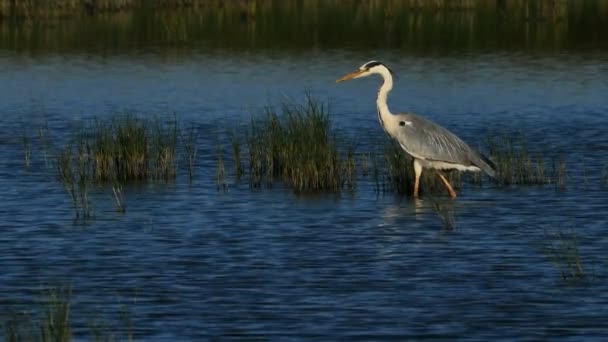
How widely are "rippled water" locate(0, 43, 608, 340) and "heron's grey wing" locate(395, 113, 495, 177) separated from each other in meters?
0.44

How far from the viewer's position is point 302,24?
39188 millimetres

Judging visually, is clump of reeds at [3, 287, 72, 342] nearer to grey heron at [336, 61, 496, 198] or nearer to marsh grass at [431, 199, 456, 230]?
marsh grass at [431, 199, 456, 230]

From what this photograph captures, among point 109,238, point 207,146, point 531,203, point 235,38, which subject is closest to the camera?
point 109,238

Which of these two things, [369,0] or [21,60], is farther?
[369,0]

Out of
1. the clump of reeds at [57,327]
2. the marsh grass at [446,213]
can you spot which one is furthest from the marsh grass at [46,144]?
the clump of reeds at [57,327]

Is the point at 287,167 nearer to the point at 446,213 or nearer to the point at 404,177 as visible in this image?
the point at 404,177

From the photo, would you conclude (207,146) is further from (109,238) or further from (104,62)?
(104,62)

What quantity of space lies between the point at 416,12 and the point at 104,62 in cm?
1052

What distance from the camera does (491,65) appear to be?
33.4 m

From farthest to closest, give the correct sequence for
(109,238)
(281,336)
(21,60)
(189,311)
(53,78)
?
(21,60) < (53,78) < (109,238) < (189,311) < (281,336)

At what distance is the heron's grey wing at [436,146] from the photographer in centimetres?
1625

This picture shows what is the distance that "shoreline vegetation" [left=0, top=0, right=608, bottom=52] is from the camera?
3691 centimetres

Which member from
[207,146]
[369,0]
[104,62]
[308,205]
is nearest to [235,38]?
[104,62]

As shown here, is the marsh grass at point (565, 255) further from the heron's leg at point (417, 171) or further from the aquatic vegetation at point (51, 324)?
the aquatic vegetation at point (51, 324)
